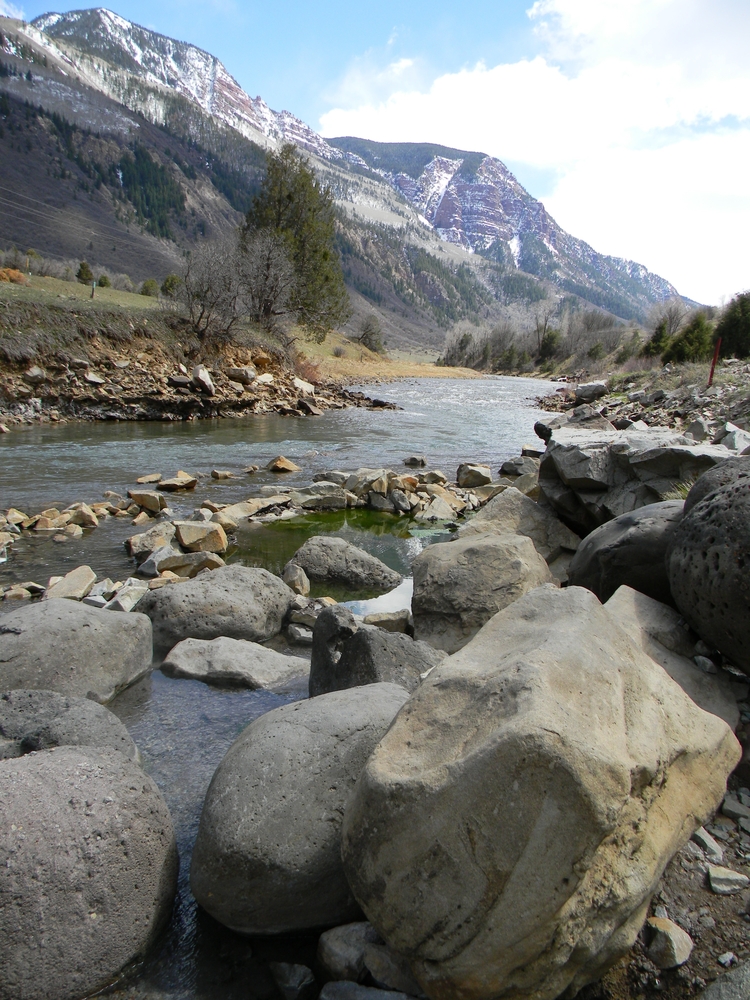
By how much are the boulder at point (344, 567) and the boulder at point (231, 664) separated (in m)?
2.29

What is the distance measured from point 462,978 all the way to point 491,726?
0.82 meters

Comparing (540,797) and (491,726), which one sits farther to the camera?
(491,726)

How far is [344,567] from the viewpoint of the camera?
7.80 m

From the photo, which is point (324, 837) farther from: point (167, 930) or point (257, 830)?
point (167, 930)

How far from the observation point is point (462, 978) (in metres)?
2.08

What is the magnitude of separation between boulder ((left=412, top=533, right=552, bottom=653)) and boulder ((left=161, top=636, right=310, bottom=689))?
123 centimetres

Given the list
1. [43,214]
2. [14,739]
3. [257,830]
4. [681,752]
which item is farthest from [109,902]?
[43,214]

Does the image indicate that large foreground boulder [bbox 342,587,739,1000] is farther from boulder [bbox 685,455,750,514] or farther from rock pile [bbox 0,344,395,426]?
rock pile [bbox 0,344,395,426]

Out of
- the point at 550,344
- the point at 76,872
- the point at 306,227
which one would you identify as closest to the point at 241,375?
the point at 306,227

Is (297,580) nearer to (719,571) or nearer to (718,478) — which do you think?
(718,478)

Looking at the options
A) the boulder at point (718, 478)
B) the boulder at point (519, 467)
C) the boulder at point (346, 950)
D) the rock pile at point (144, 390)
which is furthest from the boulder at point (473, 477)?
the rock pile at point (144, 390)

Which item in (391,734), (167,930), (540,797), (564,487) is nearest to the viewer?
(540,797)

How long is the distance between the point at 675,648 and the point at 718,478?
1.29 meters

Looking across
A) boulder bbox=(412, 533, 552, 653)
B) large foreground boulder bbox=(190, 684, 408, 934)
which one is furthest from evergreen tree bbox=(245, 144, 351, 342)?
large foreground boulder bbox=(190, 684, 408, 934)
